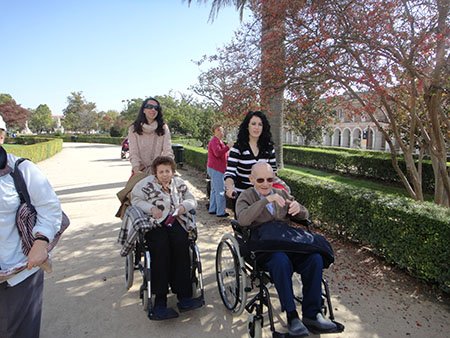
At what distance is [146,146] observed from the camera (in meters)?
4.01

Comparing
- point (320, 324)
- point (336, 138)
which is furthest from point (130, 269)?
point (336, 138)

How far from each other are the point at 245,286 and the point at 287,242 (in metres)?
0.53

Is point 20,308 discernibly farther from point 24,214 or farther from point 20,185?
point 20,185

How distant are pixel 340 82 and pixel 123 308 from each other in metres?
4.96

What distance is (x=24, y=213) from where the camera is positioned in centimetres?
191

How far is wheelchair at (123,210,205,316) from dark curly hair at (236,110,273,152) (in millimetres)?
1030

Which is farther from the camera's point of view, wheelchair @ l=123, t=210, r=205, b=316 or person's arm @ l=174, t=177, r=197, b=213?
person's arm @ l=174, t=177, r=197, b=213

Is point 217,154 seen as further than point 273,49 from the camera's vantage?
Yes

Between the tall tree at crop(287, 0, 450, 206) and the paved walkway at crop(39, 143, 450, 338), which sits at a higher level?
the tall tree at crop(287, 0, 450, 206)

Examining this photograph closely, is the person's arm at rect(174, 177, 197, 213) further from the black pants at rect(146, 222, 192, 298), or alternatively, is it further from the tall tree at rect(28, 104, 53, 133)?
the tall tree at rect(28, 104, 53, 133)

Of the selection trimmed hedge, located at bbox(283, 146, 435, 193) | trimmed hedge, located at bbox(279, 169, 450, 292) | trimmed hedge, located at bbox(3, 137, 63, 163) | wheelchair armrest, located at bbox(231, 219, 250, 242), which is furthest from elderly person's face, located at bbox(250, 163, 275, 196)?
trimmed hedge, located at bbox(3, 137, 63, 163)

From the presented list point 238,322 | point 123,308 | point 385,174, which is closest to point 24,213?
point 123,308

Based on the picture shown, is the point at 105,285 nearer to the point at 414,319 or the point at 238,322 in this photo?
the point at 238,322

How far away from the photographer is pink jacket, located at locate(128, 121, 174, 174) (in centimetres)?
397
